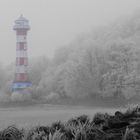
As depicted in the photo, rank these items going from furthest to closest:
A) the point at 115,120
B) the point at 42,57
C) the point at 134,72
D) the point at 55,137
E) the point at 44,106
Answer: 1. the point at 42,57
2. the point at 44,106
3. the point at 134,72
4. the point at 115,120
5. the point at 55,137

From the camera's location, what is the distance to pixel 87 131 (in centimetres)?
909

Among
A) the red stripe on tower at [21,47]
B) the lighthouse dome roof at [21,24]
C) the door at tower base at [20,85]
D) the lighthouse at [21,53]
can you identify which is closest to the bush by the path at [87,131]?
the door at tower base at [20,85]

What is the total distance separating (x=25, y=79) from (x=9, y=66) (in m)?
13.1

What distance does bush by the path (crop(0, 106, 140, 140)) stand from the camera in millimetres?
8680

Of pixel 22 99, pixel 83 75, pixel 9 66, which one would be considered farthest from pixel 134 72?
pixel 9 66

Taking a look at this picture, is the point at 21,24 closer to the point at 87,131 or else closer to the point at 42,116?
the point at 42,116

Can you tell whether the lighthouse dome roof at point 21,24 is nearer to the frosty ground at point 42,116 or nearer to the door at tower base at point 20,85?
the door at tower base at point 20,85

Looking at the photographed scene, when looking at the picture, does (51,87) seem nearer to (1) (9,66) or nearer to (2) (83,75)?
(2) (83,75)

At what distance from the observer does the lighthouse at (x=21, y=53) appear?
82.1m

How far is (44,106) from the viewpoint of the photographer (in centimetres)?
7125

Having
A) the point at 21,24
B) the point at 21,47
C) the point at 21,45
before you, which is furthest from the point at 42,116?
the point at 21,24

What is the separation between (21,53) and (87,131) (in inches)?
3042

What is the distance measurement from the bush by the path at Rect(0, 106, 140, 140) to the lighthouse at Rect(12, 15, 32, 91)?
71.0 m

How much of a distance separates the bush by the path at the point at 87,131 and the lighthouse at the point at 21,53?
233ft
